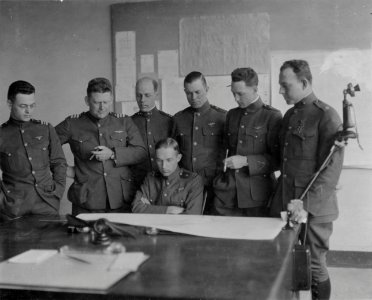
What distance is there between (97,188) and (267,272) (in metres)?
1.81

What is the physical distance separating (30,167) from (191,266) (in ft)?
5.60

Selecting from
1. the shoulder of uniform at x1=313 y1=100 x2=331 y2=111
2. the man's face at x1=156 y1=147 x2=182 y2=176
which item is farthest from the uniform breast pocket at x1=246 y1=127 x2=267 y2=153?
the man's face at x1=156 y1=147 x2=182 y2=176

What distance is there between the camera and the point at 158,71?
14.0 feet

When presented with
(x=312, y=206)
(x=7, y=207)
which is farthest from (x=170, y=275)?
(x=7, y=207)

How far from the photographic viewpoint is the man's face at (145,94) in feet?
10.3

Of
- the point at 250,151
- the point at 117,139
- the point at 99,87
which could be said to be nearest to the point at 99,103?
the point at 99,87

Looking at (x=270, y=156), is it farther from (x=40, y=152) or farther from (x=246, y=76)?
(x=40, y=152)

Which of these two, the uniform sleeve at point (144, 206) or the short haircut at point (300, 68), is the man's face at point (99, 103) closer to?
the uniform sleeve at point (144, 206)

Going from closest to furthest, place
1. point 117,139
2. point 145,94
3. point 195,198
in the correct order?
point 195,198, point 117,139, point 145,94

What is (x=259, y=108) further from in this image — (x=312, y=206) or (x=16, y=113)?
(x=16, y=113)

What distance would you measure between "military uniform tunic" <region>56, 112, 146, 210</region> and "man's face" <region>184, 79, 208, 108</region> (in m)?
0.44

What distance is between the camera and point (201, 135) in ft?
10.1

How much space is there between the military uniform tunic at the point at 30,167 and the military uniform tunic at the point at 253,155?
40.2 inches

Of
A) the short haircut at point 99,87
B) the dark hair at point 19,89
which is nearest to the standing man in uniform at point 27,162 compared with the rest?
the dark hair at point 19,89
